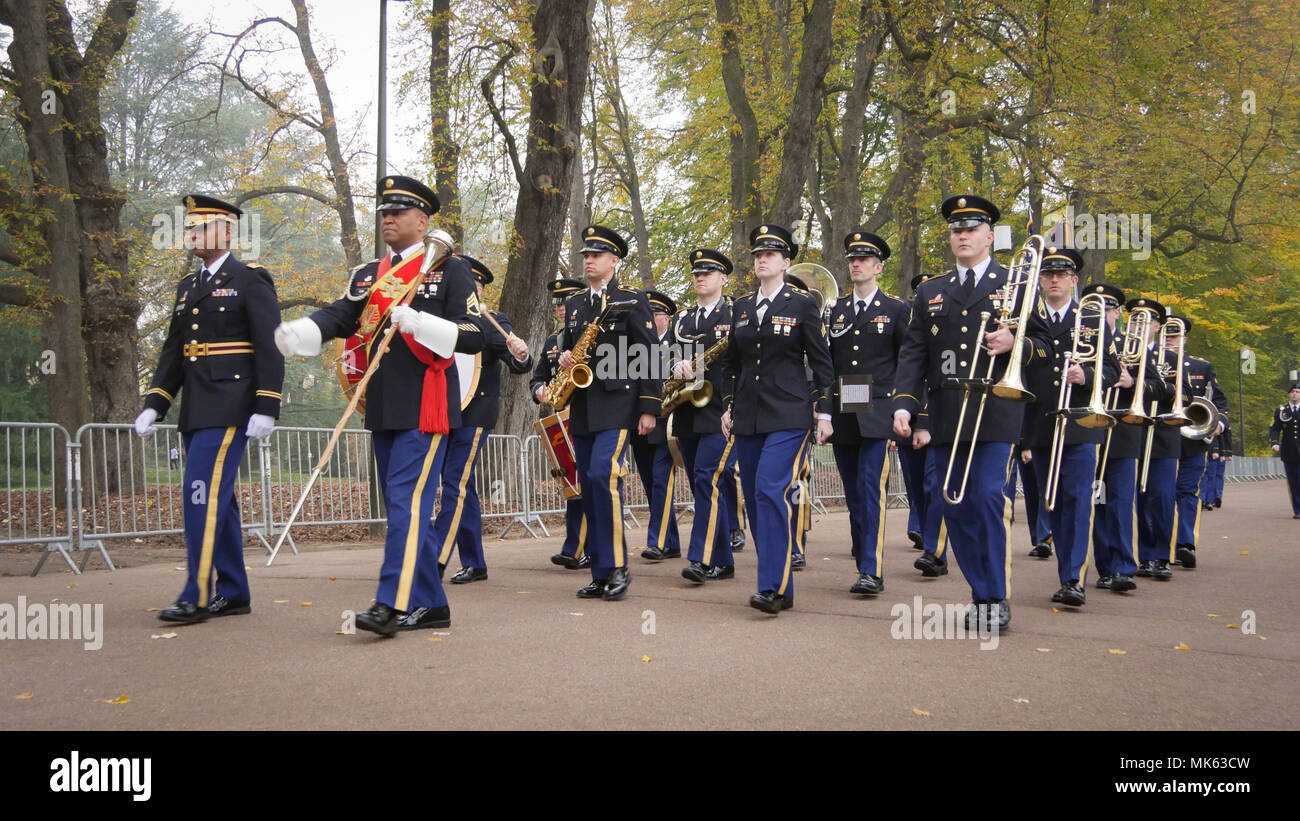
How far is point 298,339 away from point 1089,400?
19.2 feet

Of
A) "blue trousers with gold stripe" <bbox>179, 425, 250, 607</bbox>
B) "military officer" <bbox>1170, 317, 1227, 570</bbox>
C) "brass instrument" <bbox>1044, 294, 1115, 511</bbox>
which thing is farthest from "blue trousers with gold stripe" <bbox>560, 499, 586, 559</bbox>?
"military officer" <bbox>1170, 317, 1227, 570</bbox>

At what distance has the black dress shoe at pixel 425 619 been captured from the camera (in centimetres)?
609

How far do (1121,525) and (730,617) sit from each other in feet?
12.2

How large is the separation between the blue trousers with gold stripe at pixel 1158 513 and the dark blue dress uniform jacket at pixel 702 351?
12.5 feet

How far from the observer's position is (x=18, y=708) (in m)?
4.34

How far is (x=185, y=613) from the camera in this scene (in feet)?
20.7

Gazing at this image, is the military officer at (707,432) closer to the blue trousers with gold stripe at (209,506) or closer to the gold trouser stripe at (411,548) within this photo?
the gold trouser stripe at (411,548)

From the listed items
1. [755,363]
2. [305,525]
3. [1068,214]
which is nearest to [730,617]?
[755,363]

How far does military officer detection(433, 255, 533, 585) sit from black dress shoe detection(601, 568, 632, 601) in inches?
45.7

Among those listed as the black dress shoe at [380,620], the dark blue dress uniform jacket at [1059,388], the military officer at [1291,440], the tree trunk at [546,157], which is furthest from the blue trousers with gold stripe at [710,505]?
the military officer at [1291,440]

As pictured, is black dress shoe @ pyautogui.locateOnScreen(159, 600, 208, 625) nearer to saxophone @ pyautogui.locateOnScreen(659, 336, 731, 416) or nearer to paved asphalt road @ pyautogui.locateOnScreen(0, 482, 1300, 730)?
paved asphalt road @ pyautogui.locateOnScreen(0, 482, 1300, 730)

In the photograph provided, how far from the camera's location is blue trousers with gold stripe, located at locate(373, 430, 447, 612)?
19.2 feet

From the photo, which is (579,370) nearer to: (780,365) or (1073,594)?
(780,365)
